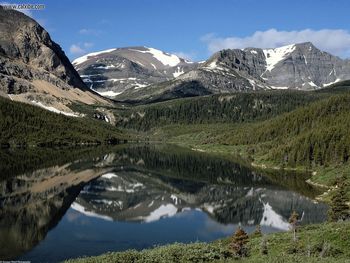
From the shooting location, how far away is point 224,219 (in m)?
102

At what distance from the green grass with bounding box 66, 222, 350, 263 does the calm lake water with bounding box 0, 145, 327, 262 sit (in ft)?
Result: 55.4

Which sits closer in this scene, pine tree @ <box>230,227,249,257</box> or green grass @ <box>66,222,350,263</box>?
green grass @ <box>66,222,350,263</box>

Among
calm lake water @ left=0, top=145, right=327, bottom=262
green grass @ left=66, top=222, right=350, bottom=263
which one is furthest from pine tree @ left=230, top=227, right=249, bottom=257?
calm lake water @ left=0, top=145, right=327, bottom=262

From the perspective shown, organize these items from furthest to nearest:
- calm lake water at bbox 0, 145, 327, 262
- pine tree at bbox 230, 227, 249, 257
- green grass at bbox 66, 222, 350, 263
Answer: calm lake water at bbox 0, 145, 327, 262 → pine tree at bbox 230, 227, 249, 257 → green grass at bbox 66, 222, 350, 263

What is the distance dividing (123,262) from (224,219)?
63.4 metres

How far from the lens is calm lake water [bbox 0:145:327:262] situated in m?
81.7

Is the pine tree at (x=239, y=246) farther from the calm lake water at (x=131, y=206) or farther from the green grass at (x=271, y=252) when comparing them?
the calm lake water at (x=131, y=206)

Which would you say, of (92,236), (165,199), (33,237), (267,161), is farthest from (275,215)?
(267,161)

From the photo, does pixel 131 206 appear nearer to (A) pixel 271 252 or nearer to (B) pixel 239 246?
(B) pixel 239 246

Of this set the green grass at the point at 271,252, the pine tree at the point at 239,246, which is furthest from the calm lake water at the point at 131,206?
the pine tree at the point at 239,246

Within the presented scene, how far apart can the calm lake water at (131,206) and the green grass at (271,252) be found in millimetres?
16891

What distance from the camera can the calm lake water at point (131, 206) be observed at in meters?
81.7

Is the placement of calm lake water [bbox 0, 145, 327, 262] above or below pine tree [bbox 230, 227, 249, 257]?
below

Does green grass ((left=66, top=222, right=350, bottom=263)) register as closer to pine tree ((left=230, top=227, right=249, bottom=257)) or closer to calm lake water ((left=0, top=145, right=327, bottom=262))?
pine tree ((left=230, top=227, right=249, bottom=257))
